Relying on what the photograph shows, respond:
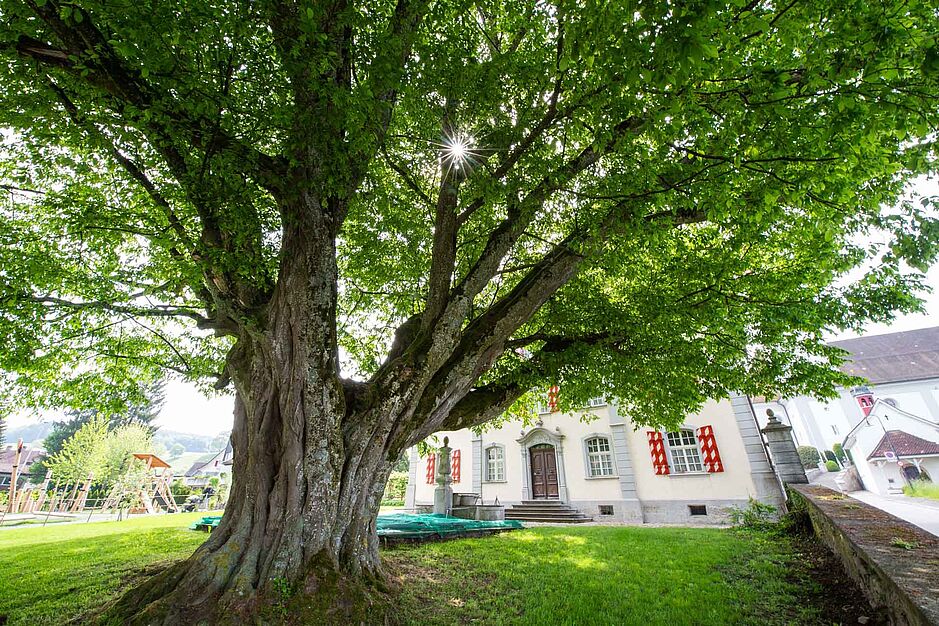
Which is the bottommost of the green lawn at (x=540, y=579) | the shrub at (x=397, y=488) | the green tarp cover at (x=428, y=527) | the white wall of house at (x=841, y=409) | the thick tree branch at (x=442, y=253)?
the green lawn at (x=540, y=579)

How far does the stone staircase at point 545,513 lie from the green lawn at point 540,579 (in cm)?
664

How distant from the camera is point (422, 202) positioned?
7.66m

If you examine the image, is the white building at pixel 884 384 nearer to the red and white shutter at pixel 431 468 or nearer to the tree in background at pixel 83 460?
the red and white shutter at pixel 431 468

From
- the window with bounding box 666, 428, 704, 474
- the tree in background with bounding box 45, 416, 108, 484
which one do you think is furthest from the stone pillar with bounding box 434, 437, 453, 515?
the tree in background with bounding box 45, 416, 108, 484

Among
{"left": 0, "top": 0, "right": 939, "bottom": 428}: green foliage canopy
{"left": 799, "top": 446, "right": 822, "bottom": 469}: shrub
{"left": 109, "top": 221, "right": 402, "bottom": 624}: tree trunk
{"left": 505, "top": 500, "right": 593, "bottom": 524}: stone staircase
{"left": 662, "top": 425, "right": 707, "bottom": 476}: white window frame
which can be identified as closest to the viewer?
{"left": 0, "top": 0, "right": 939, "bottom": 428}: green foliage canopy

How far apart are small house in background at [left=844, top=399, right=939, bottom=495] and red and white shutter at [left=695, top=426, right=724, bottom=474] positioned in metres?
12.5

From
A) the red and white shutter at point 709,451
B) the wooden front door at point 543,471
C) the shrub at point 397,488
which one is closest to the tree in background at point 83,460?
the shrub at point 397,488

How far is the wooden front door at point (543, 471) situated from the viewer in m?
17.4

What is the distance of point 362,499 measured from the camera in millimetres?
5051

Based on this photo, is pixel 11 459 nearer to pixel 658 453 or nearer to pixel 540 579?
pixel 540 579

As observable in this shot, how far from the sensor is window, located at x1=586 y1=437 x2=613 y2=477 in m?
16.2

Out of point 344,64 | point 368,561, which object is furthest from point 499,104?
point 368,561

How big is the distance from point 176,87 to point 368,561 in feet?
19.1

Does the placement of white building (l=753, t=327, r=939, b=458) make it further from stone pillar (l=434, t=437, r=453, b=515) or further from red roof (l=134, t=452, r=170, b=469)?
red roof (l=134, t=452, r=170, b=469)
